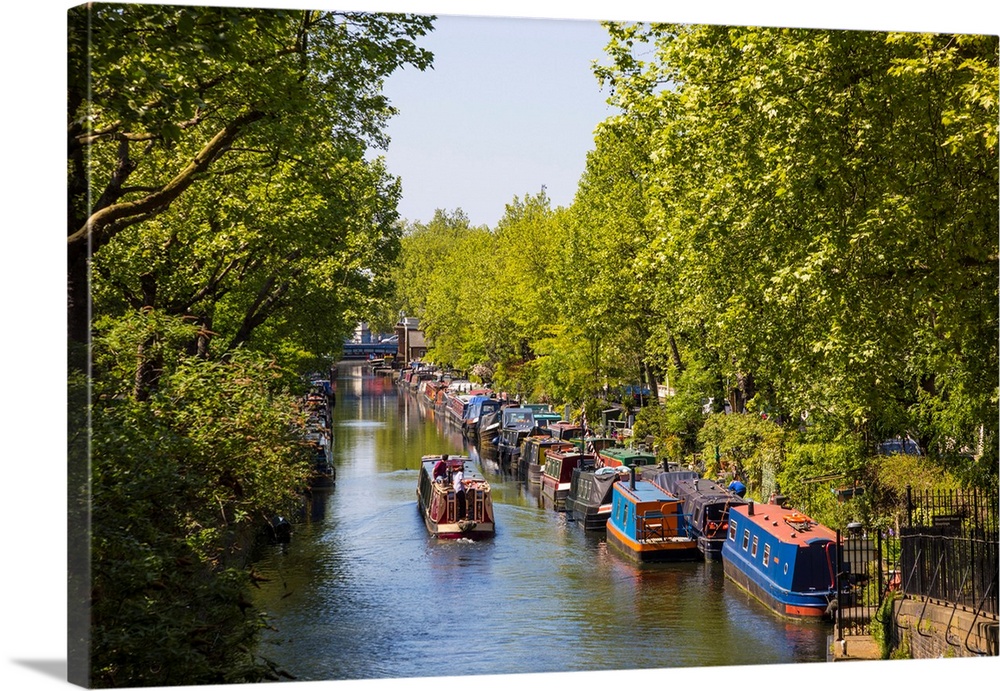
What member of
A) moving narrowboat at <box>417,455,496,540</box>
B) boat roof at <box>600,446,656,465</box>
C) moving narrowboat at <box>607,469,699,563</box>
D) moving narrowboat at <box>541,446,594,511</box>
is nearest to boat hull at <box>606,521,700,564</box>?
moving narrowboat at <box>607,469,699,563</box>

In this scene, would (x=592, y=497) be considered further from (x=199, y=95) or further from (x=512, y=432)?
(x=199, y=95)

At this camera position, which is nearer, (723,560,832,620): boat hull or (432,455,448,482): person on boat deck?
(723,560,832,620): boat hull

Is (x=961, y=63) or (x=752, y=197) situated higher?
(x=961, y=63)

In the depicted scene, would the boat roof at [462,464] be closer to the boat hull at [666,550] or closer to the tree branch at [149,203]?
the boat hull at [666,550]

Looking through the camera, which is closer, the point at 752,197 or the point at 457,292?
the point at 752,197

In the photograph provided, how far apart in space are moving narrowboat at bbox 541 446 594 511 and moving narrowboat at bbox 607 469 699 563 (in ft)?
16.5

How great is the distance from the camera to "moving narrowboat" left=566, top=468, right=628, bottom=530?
23.3 metres

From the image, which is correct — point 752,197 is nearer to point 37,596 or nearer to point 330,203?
point 330,203

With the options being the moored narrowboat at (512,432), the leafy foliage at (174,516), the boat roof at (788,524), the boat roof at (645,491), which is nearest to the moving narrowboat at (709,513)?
the boat roof at (645,491)

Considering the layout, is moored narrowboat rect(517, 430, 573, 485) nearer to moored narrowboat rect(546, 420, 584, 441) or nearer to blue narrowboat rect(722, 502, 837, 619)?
moored narrowboat rect(546, 420, 584, 441)

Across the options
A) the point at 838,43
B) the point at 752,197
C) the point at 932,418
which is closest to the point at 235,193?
the point at 752,197

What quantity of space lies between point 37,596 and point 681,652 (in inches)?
308

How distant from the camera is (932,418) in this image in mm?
14227

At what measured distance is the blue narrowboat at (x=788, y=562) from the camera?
51.0ft
